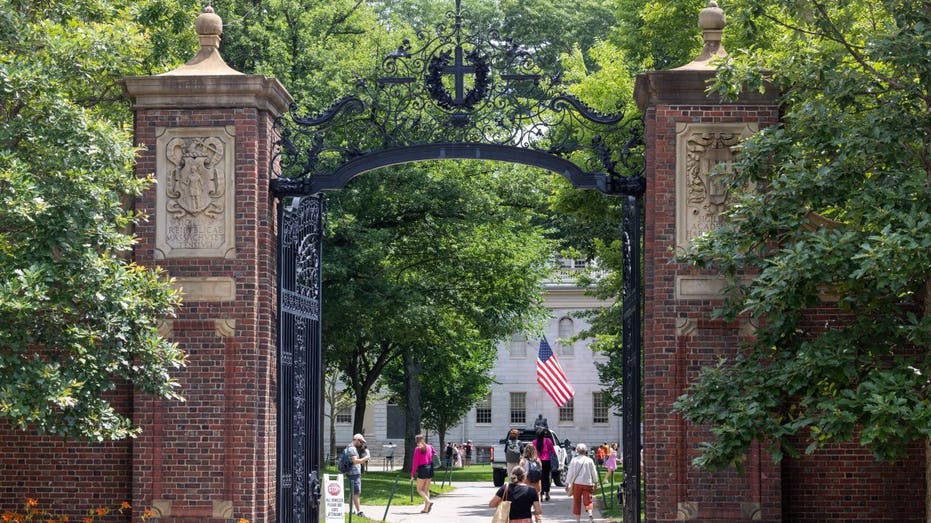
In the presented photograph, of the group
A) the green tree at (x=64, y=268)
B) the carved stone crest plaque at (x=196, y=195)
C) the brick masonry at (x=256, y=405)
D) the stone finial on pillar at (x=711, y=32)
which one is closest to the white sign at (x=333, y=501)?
the brick masonry at (x=256, y=405)

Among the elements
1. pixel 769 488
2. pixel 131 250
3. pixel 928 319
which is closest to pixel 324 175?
pixel 131 250

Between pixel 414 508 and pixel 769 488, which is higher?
pixel 769 488

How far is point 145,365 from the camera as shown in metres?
13.5

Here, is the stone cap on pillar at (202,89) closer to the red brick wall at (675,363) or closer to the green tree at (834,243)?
the red brick wall at (675,363)

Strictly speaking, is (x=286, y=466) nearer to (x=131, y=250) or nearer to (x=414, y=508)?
(x=131, y=250)

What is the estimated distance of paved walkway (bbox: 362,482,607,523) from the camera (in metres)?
25.9

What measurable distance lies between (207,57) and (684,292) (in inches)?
235

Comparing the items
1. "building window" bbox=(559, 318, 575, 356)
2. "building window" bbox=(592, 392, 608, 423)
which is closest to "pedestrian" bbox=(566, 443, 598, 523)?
"building window" bbox=(559, 318, 575, 356)

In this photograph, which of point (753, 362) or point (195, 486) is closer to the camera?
point (753, 362)

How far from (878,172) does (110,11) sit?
996 centimetres

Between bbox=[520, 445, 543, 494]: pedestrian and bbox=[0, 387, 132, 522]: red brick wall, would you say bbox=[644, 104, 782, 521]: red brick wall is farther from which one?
bbox=[0, 387, 132, 522]: red brick wall

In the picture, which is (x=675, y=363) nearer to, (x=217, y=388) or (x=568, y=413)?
(x=217, y=388)

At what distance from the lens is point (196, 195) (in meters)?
15.1

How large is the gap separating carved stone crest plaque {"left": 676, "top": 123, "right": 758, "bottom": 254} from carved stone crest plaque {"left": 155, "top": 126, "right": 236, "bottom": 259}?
4.91 metres
